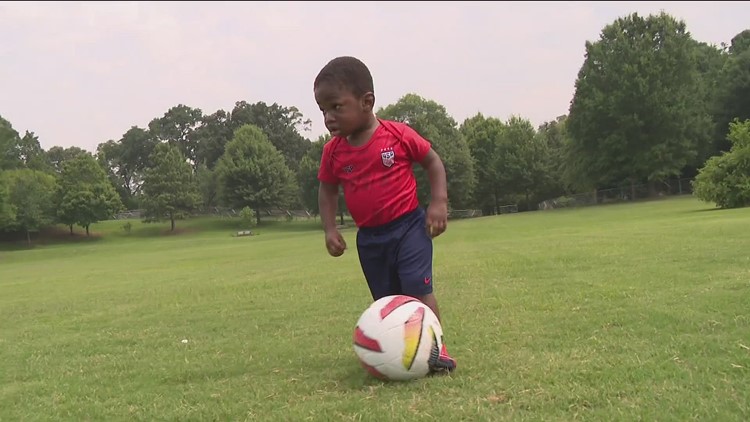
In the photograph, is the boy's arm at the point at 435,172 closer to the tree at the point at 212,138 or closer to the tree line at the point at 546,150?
the tree line at the point at 546,150

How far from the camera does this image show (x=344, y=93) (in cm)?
476

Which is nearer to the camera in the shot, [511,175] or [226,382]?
[226,382]

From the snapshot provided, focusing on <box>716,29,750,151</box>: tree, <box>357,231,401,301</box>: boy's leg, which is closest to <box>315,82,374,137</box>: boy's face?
<box>357,231,401,301</box>: boy's leg

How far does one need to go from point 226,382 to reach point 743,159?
3479 centimetres

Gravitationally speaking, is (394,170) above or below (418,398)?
above

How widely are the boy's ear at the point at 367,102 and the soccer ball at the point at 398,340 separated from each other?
1.47 m

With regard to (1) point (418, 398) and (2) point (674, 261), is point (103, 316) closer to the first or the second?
(1) point (418, 398)

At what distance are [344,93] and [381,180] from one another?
72cm

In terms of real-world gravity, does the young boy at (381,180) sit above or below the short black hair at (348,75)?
below

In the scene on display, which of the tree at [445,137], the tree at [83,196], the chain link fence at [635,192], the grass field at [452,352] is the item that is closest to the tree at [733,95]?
the chain link fence at [635,192]

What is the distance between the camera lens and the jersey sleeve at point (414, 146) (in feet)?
16.2

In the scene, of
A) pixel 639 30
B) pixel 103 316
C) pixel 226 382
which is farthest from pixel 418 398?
pixel 639 30

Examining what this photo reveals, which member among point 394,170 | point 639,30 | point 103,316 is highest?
point 639,30

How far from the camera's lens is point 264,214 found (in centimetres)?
7812
